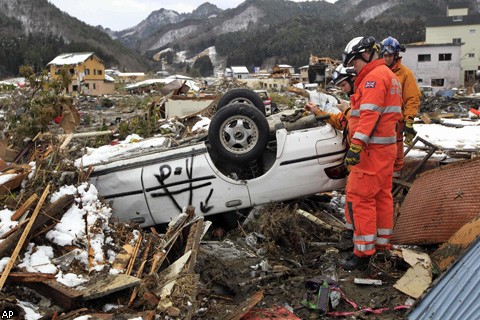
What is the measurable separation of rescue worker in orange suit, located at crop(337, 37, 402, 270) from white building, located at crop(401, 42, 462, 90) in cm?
4147

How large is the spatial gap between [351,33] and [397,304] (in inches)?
4351

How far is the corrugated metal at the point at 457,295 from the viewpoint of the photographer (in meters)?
2.56

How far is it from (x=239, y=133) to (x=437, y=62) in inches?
1675

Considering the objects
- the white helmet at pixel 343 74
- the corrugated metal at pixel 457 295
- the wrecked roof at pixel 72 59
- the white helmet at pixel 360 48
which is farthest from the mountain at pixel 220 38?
the corrugated metal at pixel 457 295

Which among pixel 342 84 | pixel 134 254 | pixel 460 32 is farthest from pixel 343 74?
pixel 460 32

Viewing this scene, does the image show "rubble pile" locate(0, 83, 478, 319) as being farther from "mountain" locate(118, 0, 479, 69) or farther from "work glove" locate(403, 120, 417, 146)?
"mountain" locate(118, 0, 479, 69)

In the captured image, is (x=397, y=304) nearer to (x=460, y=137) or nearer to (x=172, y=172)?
(x=172, y=172)

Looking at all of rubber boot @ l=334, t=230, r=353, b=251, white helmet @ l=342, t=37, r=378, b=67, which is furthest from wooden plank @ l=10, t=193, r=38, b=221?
white helmet @ l=342, t=37, r=378, b=67

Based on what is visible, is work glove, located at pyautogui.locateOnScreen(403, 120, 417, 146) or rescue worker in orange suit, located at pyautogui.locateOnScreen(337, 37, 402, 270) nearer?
rescue worker in orange suit, located at pyautogui.locateOnScreen(337, 37, 402, 270)

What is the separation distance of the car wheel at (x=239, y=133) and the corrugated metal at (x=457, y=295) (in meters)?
2.18

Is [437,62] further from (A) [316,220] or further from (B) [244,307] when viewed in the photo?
(B) [244,307]

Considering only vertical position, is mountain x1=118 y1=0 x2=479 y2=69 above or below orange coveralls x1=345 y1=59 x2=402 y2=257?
above

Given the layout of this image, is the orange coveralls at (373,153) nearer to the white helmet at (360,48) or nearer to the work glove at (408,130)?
the white helmet at (360,48)

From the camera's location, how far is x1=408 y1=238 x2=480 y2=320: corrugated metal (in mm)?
2561
